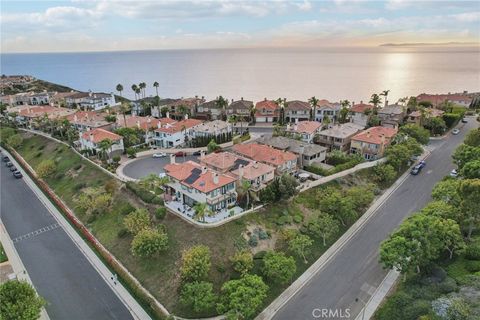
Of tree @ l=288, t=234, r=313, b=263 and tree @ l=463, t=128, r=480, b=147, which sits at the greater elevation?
tree @ l=463, t=128, r=480, b=147

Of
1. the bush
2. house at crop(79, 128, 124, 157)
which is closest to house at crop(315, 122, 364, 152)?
the bush

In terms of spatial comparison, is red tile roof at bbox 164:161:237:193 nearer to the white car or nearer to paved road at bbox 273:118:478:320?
the white car

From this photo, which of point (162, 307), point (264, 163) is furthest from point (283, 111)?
point (162, 307)

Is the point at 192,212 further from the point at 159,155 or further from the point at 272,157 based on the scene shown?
the point at 159,155

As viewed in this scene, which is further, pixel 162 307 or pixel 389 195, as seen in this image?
pixel 389 195

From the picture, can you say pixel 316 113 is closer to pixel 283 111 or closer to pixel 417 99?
pixel 283 111

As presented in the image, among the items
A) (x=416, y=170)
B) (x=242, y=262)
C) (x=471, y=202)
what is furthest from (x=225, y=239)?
(x=416, y=170)

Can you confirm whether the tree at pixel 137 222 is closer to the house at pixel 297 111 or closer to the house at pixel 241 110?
the house at pixel 241 110

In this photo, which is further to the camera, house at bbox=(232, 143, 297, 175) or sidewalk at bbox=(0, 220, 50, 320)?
house at bbox=(232, 143, 297, 175)
